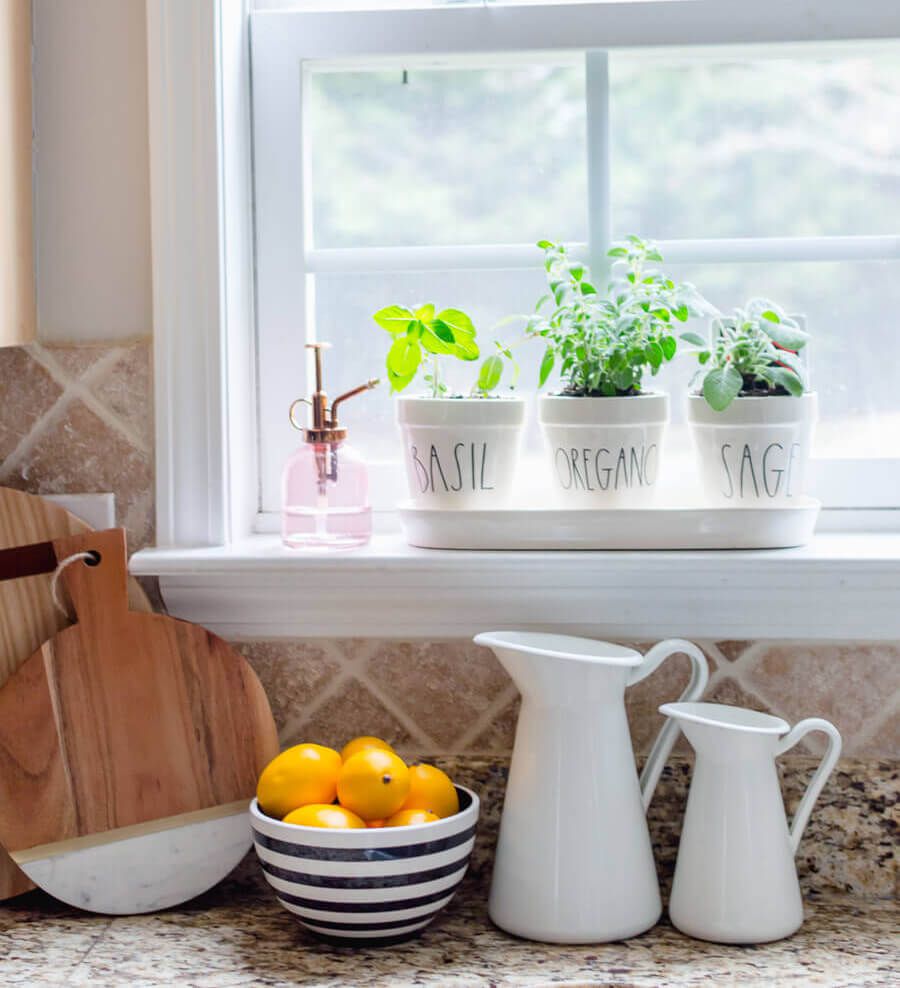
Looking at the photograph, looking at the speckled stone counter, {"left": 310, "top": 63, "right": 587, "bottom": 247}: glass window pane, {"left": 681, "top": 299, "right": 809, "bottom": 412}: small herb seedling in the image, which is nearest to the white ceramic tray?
{"left": 681, "top": 299, "right": 809, "bottom": 412}: small herb seedling

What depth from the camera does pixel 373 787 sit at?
3.45 feet

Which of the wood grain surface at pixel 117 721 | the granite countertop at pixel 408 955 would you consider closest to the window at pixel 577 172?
the wood grain surface at pixel 117 721

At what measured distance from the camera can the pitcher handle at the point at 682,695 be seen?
3.68ft

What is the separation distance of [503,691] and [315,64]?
28.2 inches

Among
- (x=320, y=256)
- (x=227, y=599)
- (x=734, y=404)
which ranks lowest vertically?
(x=227, y=599)

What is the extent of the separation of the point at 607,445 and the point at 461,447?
0.15 meters

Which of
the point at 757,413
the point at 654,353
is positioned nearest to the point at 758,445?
the point at 757,413

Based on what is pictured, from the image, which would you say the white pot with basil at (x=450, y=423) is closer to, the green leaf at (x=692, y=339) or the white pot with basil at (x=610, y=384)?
the white pot with basil at (x=610, y=384)

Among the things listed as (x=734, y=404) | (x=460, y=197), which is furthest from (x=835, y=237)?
(x=460, y=197)

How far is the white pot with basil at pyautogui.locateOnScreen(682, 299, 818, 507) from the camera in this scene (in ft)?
3.89

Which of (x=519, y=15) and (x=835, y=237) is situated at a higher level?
(x=519, y=15)

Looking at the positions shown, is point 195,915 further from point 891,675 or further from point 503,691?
point 891,675

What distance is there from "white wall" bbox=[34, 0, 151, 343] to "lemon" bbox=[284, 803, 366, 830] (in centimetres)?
52

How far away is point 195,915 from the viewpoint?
1.17 metres
